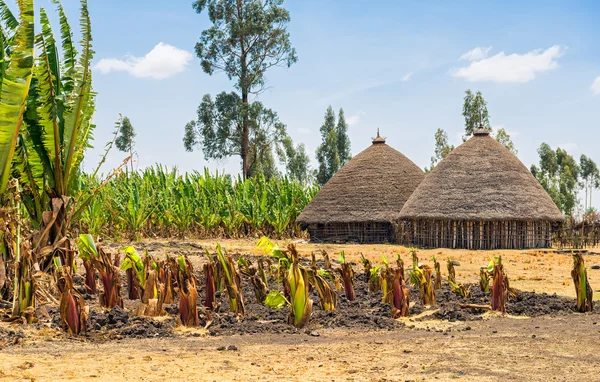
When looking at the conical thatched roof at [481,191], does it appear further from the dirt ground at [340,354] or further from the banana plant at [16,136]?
the banana plant at [16,136]

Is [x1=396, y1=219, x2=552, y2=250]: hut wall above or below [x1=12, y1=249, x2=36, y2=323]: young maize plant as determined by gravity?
above

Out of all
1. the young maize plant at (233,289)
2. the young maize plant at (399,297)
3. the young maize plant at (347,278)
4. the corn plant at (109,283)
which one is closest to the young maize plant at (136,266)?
the corn plant at (109,283)

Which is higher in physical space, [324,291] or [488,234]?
[488,234]

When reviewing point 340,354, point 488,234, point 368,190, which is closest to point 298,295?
point 340,354

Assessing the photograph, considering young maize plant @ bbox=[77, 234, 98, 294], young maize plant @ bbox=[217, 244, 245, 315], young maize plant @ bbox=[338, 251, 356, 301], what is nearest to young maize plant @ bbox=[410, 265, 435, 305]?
young maize plant @ bbox=[338, 251, 356, 301]

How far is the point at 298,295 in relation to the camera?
7.08m

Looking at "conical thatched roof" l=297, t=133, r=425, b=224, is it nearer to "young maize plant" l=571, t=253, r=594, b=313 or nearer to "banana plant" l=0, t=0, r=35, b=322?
"young maize plant" l=571, t=253, r=594, b=313

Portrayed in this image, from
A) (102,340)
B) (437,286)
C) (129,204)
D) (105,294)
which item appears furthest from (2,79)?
(129,204)

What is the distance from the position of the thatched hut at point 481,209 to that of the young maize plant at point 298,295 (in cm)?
1631

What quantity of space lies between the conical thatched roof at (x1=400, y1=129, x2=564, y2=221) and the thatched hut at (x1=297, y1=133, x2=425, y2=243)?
1774 millimetres

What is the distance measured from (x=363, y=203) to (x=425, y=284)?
17897 mm

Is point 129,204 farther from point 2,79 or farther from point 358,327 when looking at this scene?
point 358,327

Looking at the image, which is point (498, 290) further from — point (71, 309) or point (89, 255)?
point (89, 255)

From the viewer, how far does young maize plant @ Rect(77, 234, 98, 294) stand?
7816 mm
